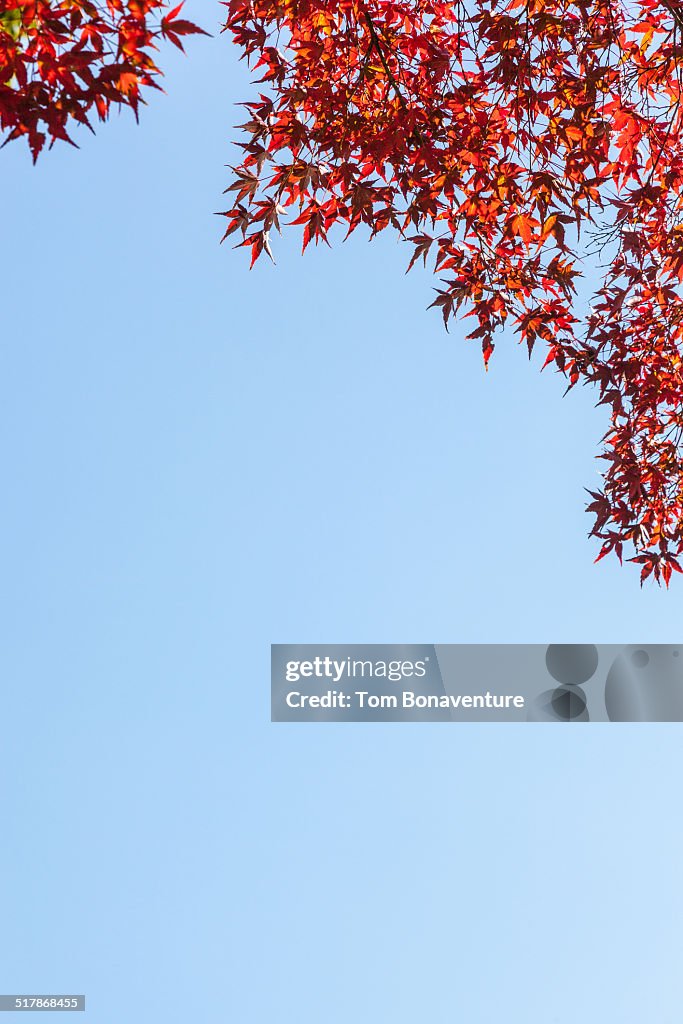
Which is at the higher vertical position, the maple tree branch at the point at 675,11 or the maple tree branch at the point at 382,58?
the maple tree branch at the point at 675,11

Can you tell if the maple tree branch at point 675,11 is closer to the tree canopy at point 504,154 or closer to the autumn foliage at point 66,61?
the tree canopy at point 504,154

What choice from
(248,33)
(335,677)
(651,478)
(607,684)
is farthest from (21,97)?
(607,684)

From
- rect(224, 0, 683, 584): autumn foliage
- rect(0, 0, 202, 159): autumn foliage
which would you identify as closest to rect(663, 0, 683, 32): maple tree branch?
rect(224, 0, 683, 584): autumn foliage

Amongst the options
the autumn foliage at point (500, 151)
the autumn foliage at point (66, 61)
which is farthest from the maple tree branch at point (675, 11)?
the autumn foliage at point (66, 61)

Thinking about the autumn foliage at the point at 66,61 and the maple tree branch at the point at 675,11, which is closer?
the autumn foliage at the point at 66,61

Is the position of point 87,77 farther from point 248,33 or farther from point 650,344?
point 650,344

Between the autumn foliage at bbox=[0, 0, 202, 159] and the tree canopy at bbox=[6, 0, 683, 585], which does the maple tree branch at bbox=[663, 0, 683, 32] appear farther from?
the autumn foliage at bbox=[0, 0, 202, 159]

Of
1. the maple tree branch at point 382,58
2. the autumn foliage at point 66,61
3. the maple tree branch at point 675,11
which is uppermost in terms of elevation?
the maple tree branch at point 675,11

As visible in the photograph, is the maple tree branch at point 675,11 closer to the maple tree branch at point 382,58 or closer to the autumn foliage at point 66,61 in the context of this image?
the maple tree branch at point 382,58

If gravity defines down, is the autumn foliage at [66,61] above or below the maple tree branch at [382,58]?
below

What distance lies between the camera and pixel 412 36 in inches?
102

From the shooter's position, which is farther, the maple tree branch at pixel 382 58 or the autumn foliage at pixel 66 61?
the maple tree branch at pixel 382 58

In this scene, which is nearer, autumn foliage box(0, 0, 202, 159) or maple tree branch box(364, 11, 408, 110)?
autumn foliage box(0, 0, 202, 159)

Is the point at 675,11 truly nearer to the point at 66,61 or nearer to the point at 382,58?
the point at 382,58
